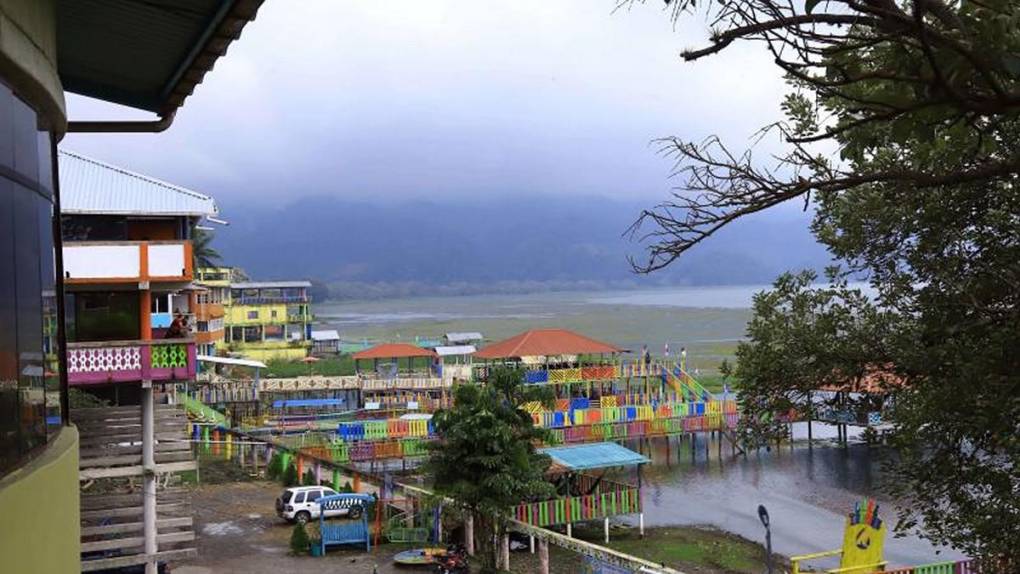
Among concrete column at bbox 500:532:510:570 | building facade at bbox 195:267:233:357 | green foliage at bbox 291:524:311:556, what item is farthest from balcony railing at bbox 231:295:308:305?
concrete column at bbox 500:532:510:570

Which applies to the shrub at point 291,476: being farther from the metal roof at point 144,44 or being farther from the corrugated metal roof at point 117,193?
the metal roof at point 144,44

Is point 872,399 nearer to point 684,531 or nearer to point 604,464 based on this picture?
point 604,464

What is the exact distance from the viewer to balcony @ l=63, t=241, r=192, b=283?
1511cm

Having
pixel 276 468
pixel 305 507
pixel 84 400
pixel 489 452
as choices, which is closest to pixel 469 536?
pixel 489 452

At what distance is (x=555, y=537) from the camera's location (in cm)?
1619

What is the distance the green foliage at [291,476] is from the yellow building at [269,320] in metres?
45.6

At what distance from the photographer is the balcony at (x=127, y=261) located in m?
15.1

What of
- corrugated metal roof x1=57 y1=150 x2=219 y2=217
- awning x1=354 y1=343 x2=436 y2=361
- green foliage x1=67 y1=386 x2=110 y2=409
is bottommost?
awning x1=354 y1=343 x2=436 y2=361

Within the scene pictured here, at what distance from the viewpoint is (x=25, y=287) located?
119 inches

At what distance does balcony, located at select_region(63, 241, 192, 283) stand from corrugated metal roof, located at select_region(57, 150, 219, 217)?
65 centimetres

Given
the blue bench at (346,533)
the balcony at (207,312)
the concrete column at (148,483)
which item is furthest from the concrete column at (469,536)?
the balcony at (207,312)

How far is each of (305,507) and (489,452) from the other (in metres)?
8.56

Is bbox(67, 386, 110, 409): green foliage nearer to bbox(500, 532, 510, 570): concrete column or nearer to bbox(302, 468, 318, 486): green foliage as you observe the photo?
bbox(500, 532, 510, 570): concrete column

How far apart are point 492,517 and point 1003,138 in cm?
1285
